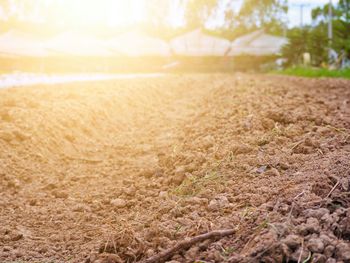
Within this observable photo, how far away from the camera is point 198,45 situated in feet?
73.0

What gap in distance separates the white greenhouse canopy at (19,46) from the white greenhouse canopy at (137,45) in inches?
124

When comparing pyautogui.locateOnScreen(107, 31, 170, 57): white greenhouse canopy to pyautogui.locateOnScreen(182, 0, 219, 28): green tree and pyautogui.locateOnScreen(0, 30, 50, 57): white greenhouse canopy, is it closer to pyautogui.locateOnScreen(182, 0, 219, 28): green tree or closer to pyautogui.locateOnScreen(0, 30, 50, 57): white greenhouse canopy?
pyautogui.locateOnScreen(0, 30, 50, 57): white greenhouse canopy

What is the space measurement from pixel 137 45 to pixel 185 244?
18737 mm

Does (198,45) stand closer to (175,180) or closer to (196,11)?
(196,11)

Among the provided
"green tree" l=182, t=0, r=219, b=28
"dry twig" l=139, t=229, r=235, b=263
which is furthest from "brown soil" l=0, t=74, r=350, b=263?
"green tree" l=182, t=0, r=219, b=28

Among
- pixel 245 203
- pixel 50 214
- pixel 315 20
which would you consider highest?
pixel 315 20

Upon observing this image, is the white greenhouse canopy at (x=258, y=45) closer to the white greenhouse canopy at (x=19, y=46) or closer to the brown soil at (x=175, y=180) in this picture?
the white greenhouse canopy at (x=19, y=46)

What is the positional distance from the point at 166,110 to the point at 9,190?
15.3 feet

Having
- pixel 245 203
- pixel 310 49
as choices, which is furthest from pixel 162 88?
pixel 310 49

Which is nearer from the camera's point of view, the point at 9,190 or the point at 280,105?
the point at 9,190

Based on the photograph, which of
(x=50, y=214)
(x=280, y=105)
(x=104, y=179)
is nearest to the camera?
(x=50, y=214)

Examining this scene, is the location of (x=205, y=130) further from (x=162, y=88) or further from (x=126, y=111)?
(x=162, y=88)

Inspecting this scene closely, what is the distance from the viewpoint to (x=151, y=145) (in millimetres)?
5707

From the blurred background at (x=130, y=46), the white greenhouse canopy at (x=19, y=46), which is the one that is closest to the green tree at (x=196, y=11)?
the blurred background at (x=130, y=46)
